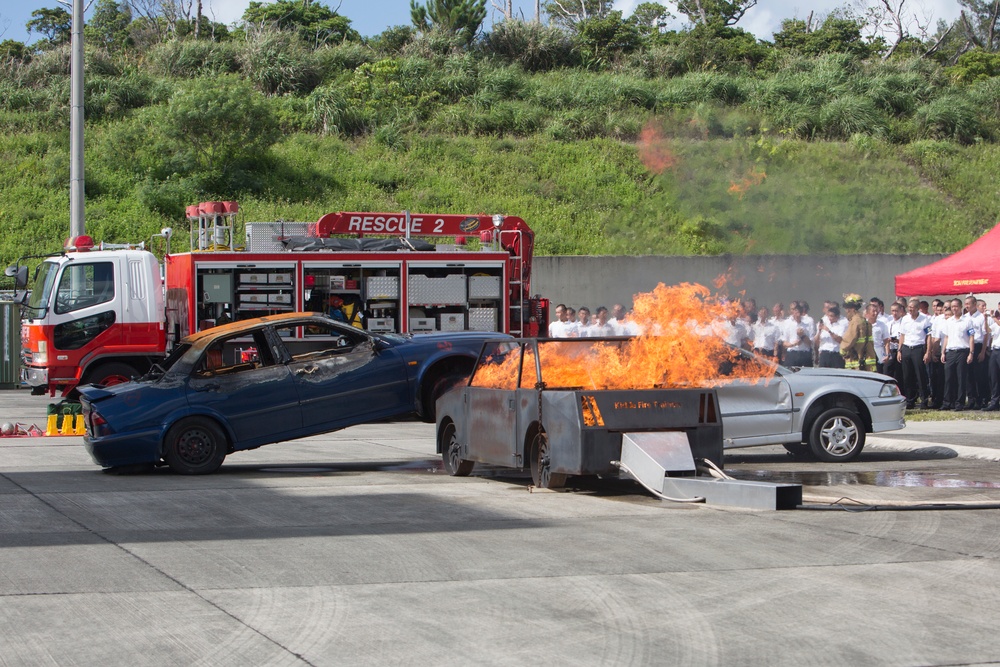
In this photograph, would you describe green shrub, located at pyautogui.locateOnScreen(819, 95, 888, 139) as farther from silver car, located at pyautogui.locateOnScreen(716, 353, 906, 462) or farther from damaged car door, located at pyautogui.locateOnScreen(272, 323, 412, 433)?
damaged car door, located at pyautogui.locateOnScreen(272, 323, 412, 433)

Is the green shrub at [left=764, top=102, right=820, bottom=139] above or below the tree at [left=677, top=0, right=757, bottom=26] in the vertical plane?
below

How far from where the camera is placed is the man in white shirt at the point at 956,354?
61.1 feet

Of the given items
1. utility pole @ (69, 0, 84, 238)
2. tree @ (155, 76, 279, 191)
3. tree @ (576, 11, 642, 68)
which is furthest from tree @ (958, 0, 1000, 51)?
utility pole @ (69, 0, 84, 238)

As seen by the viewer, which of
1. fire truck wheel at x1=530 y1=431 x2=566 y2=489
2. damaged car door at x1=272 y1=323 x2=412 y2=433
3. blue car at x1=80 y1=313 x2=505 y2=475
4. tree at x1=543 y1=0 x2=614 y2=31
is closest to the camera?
fire truck wheel at x1=530 y1=431 x2=566 y2=489

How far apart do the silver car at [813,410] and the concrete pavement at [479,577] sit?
166cm

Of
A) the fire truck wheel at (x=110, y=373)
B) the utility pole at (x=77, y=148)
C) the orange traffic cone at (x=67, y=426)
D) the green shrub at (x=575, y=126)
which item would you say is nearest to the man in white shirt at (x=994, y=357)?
the fire truck wheel at (x=110, y=373)

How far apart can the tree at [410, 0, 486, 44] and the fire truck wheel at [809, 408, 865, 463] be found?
44.0 meters

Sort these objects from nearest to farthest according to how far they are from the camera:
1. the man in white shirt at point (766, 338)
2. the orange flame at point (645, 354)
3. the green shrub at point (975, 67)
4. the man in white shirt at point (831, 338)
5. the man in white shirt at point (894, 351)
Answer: the orange flame at point (645, 354), the man in white shirt at point (831, 338), the man in white shirt at point (766, 338), the man in white shirt at point (894, 351), the green shrub at point (975, 67)

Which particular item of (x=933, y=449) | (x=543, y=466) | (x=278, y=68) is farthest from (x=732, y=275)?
(x=278, y=68)

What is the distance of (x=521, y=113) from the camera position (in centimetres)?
4412

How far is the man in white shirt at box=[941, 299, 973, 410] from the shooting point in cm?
1862

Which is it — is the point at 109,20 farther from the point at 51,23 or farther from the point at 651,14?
the point at 651,14

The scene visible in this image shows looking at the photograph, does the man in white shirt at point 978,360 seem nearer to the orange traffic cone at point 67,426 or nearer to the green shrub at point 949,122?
the orange traffic cone at point 67,426

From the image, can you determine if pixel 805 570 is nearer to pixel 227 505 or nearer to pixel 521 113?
pixel 227 505
